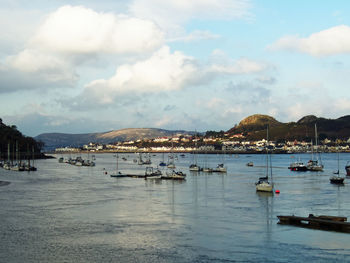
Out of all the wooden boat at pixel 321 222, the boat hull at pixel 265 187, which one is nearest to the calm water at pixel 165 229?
the wooden boat at pixel 321 222

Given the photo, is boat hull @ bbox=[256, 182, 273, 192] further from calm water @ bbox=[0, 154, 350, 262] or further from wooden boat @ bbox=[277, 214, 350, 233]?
wooden boat @ bbox=[277, 214, 350, 233]

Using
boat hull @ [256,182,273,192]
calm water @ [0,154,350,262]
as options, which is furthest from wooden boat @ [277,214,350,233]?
boat hull @ [256,182,273,192]

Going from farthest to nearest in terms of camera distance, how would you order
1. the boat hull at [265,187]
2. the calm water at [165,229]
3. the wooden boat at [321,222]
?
the boat hull at [265,187] < the wooden boat at [321,222] < the calm water at [165,229]

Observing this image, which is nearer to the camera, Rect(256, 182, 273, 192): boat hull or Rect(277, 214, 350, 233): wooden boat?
Rect(277, 214, 350, 233): wooden boat

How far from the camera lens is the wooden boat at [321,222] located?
34438 mm

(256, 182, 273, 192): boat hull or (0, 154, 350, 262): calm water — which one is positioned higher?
(256, 182, 273, 192): boat hull

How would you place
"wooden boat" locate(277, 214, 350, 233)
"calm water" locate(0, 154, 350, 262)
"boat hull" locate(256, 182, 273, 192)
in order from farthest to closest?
"boat hull" locate(256, 182, 273, 192), "wooden boat" locate(277, 214, 350, 233), "calm water" locate(0, 154, 350, 262)

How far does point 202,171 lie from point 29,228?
269 feet

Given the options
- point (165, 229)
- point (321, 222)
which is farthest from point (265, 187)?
point (165, 229)

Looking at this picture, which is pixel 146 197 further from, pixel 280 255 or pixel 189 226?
pixel 280 255

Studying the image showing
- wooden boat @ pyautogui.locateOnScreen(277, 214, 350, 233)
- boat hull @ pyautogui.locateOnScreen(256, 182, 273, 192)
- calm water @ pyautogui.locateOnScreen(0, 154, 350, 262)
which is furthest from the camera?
boat hull @ pyautogui.locateOnScreen(256, 182, 273, 192)

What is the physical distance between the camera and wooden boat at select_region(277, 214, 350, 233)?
1356 inches

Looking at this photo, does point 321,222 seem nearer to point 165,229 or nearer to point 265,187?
point 165,229

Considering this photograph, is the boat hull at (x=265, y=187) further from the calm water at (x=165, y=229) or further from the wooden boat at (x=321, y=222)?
the wooden boat at (x=321, y=222)
